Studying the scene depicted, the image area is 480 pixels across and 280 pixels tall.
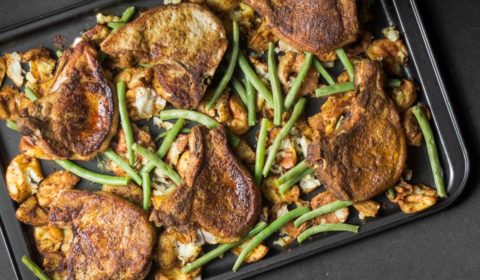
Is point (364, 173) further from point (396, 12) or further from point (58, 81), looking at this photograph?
point (58, 81)

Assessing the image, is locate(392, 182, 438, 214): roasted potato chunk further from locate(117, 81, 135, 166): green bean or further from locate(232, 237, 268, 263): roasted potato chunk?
locate(117, 81, 135, 166): green bean

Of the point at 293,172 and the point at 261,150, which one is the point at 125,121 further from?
the point at 293,172

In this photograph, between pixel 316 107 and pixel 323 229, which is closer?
pixel 323 229

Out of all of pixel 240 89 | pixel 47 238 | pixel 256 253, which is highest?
pixel 240 89

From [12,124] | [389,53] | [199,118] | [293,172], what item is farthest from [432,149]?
[12,124]

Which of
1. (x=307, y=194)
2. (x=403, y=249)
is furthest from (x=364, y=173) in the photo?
(x=403, y=249)

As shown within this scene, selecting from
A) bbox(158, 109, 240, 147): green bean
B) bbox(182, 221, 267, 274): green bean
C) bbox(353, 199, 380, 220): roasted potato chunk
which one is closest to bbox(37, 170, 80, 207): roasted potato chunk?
bbox(158, 109, 240, 147): green bean
